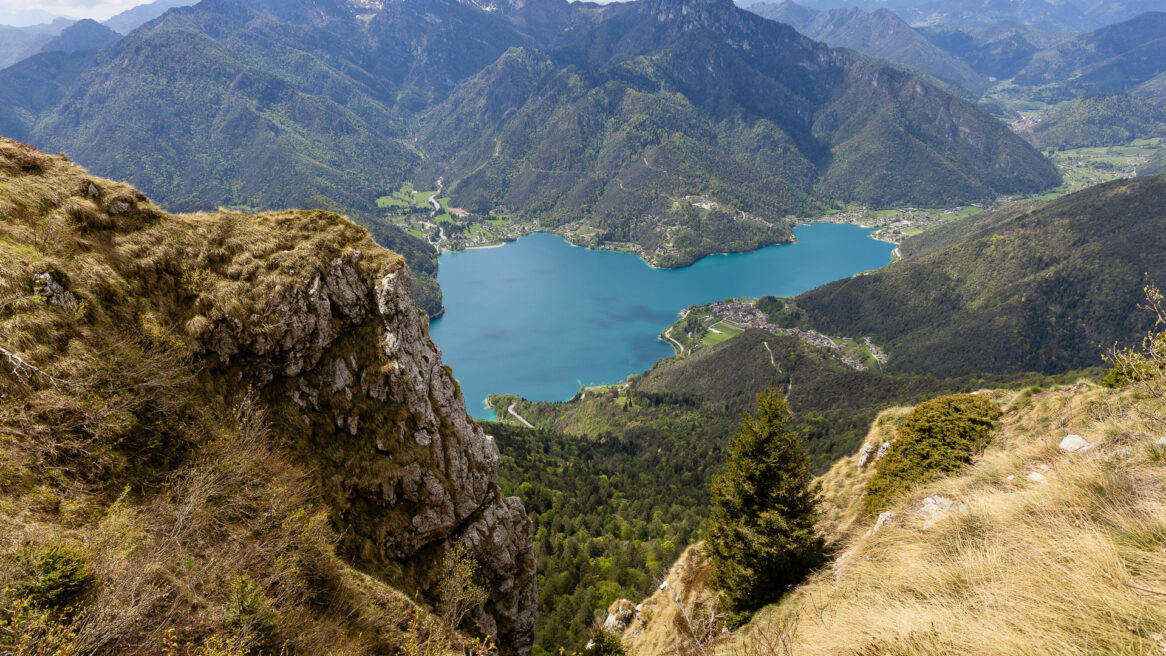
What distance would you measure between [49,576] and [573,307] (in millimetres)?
141031

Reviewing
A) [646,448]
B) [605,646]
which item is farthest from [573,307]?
[605,646]

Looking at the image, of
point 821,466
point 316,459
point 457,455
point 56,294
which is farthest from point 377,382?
point 821,466

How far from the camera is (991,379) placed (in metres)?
78.1

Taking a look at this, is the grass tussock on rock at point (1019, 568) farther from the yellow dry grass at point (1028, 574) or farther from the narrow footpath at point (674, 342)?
the narrow footpath at point (674, 342)

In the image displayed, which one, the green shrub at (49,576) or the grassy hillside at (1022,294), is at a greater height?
the green shrub at (49,576)

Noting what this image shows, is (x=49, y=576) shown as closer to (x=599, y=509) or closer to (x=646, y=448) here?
(x=599, y=509)

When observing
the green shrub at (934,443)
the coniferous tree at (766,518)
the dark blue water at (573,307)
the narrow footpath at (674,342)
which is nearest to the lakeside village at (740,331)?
the narrow footpath at (674,342)

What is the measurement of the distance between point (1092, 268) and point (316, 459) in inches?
6489

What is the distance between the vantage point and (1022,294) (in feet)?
371

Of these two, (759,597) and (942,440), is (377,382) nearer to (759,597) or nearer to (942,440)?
(759,597)

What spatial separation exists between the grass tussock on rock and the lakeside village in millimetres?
114329

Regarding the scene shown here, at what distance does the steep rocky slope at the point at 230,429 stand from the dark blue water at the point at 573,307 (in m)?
80.7

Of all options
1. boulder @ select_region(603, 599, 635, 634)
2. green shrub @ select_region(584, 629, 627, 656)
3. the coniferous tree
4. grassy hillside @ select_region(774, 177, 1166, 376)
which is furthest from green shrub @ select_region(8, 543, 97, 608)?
grassy hillside @ select_region(774, 177, 1166, 376)

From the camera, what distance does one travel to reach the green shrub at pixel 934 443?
48.1ft
